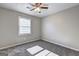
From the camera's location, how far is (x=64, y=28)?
2.60 meters

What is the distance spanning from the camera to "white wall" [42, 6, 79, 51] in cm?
216

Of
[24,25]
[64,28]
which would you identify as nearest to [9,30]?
[24,25]

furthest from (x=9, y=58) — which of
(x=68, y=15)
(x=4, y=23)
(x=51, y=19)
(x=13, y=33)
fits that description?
(x=51, y=19)

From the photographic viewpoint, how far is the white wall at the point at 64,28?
2160 millimetres

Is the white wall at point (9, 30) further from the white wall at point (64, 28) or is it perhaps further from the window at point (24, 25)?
the white wall at point (64, 28)

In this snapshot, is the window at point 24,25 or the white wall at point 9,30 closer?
the white wall at point 9,30

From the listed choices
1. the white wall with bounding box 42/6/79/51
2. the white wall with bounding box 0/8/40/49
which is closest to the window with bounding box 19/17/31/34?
the white wall with bounding box 0/8/40/49

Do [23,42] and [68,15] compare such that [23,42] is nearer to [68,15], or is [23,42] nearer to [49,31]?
[49,31]

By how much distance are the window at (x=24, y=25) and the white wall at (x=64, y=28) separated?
1.08m

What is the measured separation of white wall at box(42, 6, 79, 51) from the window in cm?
108

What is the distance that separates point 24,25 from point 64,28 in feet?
6.43

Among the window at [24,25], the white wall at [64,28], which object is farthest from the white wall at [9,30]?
the white wall at [64,28]

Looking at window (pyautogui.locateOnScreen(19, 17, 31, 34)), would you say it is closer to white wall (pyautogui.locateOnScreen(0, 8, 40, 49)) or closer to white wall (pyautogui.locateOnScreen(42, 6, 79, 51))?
white wall (pyautogui.locateOnScreen(0, 8, 40, 49))

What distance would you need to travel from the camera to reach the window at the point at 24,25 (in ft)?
9.58
